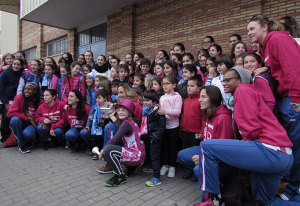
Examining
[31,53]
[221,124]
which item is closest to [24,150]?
[221,124]

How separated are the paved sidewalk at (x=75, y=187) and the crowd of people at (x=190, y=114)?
0.19 m

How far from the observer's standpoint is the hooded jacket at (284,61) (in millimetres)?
2023

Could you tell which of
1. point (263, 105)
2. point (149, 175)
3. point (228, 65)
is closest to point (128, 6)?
point (228, 65)

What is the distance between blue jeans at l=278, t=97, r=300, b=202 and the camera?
85.4 inches

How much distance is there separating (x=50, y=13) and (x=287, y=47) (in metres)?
10.3

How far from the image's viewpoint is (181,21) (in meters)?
6.76

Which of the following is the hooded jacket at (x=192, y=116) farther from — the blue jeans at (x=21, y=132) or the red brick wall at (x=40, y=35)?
the red brick wall at (x=40, y=35)

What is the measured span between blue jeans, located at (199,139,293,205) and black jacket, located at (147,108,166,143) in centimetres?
104

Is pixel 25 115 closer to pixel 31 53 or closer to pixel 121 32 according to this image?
pixel 121 32

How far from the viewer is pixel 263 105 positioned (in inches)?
78.2

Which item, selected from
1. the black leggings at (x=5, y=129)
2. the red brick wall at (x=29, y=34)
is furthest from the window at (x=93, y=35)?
the black leggings at (x=5, y=129)

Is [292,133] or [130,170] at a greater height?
[292,133]

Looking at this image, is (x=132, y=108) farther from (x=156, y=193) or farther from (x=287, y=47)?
(x=287, y=47)

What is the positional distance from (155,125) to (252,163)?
154 centimetres
